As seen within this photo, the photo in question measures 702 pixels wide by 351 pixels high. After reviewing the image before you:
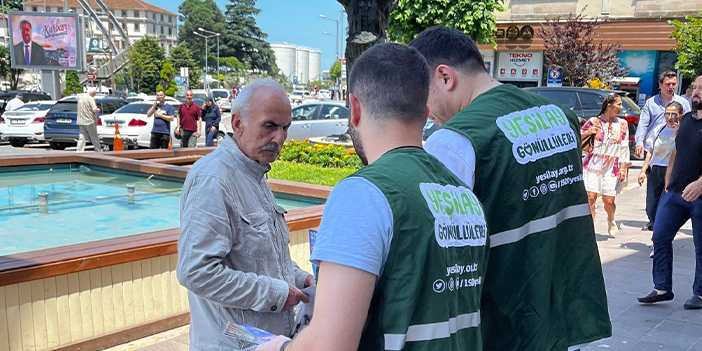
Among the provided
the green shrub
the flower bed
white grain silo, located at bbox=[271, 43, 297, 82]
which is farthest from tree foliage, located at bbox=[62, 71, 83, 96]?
white grain silo, located at bbox=[271, 43, 297, 82]

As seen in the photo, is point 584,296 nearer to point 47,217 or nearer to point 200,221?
point 200,221

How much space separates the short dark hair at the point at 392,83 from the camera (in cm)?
156

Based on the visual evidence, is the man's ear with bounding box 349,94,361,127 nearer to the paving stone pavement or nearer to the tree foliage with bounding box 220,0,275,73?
the paving stone pavement

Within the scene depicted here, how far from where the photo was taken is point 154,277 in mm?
4727

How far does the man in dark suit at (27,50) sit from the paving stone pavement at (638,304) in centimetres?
3486

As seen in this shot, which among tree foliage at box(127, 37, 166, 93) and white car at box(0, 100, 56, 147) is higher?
tree foliage at box(127, 37, 166, 93)

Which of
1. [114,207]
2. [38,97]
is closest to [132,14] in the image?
[38,97]

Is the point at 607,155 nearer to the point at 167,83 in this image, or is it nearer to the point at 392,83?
the point at 392,83

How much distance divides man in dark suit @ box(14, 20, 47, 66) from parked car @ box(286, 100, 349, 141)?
24.7m

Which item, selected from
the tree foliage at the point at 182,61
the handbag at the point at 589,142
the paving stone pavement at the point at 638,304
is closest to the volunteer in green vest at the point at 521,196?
the paving stone pavement at the point at 638,304

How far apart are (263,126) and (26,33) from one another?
38336mm

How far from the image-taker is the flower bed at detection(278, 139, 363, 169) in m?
11.6

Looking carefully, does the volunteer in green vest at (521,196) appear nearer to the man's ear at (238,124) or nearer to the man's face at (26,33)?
the man's ear at (238,124)

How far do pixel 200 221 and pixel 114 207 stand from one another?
5.98 meters
